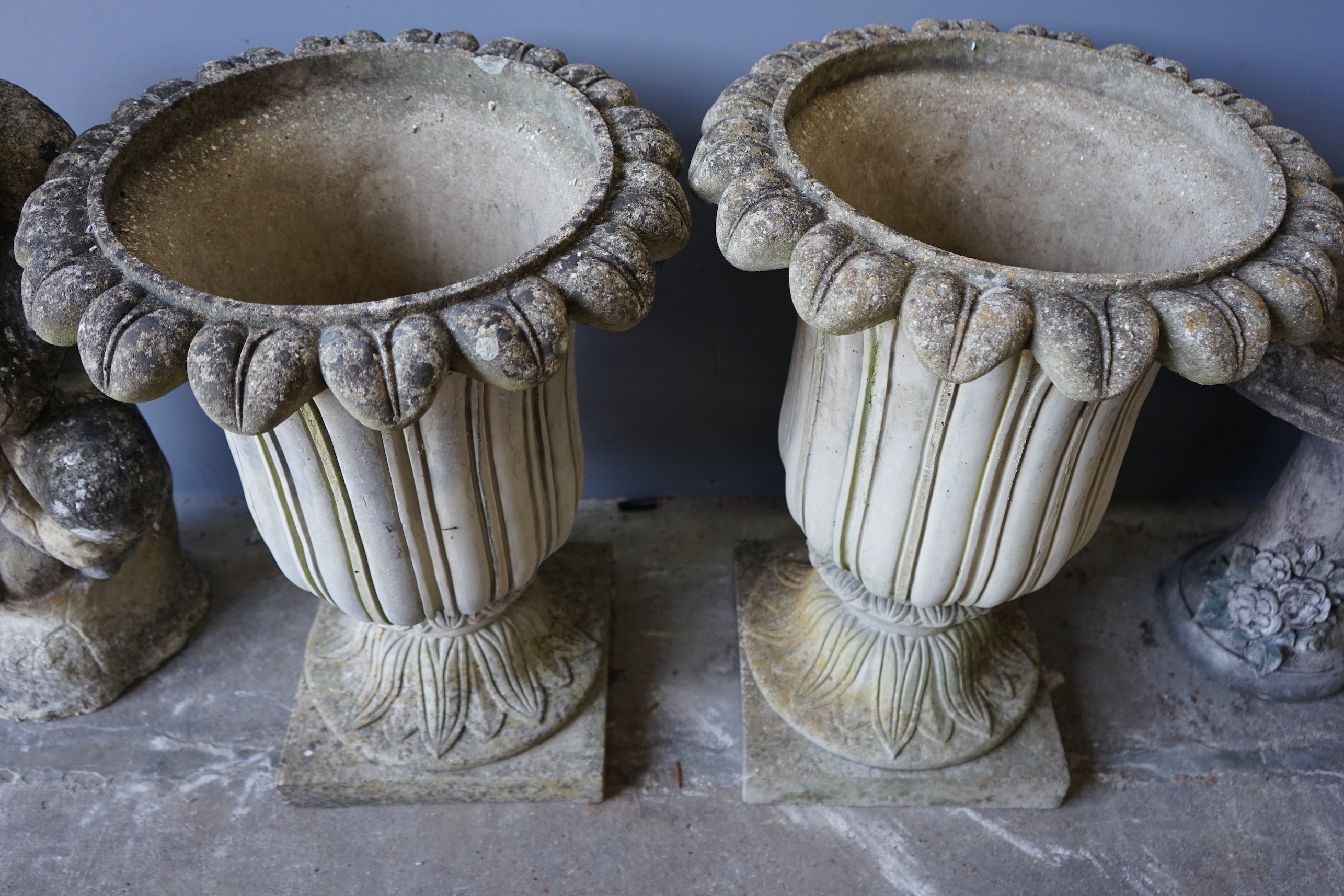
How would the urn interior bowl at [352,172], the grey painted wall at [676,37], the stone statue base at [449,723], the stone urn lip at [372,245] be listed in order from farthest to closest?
1. the stone statue base at [449,723]
2. the grey painted wall at [676,37]
3. the urn interior bowl at [352,172]
4. the stone urn lip at [372,245]

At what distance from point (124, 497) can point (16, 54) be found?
764mm

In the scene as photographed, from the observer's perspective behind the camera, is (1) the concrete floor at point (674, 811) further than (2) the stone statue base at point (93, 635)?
No

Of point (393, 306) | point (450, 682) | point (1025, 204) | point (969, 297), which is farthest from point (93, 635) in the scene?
point (1025, 204)

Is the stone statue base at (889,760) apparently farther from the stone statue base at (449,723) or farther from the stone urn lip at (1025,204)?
the stone urn lip at (1025,204)

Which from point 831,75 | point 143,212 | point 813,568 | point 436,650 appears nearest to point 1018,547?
point 813,568

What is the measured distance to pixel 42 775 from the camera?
5.92ft

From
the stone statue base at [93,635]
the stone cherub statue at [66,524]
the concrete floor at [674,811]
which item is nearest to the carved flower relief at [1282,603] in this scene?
the concrete floor at [674,811]

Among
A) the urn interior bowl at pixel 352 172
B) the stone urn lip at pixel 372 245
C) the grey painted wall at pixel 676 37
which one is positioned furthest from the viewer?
the grey painted wall at pixel 676 37

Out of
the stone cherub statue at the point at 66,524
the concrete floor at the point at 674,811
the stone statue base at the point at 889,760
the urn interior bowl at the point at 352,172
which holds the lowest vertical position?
the concrete floor at the point at 674,811

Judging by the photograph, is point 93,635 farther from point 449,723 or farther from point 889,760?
point 889,760

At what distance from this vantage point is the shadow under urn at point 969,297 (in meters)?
1.08

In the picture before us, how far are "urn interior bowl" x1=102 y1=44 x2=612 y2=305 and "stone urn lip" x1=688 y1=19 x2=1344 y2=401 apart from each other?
0.27m

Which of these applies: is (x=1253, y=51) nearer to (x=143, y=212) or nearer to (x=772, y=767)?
(x=772, y=767)

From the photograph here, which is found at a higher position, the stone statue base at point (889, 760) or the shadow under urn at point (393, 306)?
the shadow under urn at point (393, 306)
